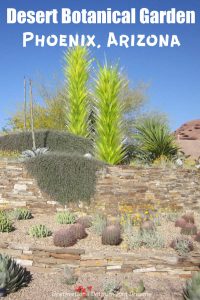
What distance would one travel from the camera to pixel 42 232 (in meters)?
9.74

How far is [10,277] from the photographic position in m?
7.50

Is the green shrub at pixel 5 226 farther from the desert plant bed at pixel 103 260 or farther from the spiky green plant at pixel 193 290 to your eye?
the spiky green plant at pixel 193 290

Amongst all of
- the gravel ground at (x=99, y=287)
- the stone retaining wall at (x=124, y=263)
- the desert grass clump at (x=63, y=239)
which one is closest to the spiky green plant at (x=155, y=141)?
the desert grass clump at (x=63, y=239)

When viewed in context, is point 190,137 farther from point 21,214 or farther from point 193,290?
point 193,290

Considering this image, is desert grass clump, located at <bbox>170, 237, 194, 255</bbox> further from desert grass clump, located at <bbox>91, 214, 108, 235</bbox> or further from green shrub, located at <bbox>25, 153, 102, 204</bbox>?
green shrub, located at <bbox>25, 153, 102, 204</bbox>

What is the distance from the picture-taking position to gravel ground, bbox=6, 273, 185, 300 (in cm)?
742

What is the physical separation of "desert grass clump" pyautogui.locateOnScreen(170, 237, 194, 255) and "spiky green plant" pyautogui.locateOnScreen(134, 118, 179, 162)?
7.31 meters

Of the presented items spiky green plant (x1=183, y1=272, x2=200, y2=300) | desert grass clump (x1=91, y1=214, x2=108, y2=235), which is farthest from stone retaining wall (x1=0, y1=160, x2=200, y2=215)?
spiky green plant (x1=183, y1=272, x2=200, y2=300)

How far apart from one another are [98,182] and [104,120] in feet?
11.8

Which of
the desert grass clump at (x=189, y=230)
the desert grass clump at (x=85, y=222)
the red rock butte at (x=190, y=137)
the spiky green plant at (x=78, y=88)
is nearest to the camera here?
the desert grass clump at (x=189, y=230)

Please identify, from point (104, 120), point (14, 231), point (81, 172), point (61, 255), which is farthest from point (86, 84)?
point (61, 255)

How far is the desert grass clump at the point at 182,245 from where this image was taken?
28.5 ft

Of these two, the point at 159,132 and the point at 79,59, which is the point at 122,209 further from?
the point at 79,59

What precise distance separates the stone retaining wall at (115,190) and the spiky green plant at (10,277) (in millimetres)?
4476
